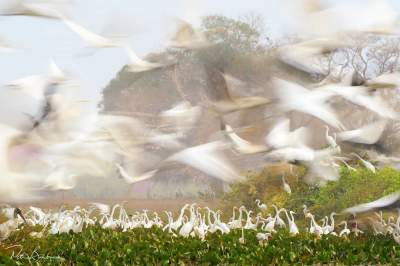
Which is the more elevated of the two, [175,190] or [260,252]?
[260,252]

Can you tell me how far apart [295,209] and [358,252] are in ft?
35.6

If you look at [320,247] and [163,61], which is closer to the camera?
[163,61]

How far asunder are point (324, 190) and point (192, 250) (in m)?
11.6

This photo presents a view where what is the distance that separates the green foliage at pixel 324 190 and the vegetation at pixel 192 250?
27.7ft

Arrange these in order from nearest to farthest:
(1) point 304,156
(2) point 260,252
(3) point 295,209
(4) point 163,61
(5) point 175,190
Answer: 1. (4) point 163,61
2. (1) point 304,156
3. (2) point 260,252
4. (3) point 295,209
5. (5) point 175,190

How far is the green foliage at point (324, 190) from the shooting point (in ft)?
66.5

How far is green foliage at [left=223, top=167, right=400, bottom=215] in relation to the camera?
20.3 meters

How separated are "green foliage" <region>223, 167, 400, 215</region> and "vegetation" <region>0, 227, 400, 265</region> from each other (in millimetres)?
8433

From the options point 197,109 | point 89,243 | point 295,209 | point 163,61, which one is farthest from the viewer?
Result: point 295,209

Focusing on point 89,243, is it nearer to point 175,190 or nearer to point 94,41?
point 94,41

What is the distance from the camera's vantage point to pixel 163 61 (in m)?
4.98

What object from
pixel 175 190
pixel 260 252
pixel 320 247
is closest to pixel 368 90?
pixel 260 252

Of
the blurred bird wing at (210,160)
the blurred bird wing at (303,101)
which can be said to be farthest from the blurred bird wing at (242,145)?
the blurred bird wing at (303,101)
